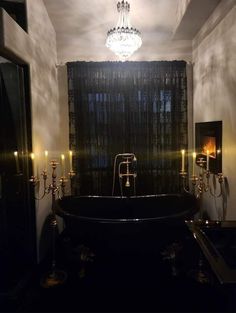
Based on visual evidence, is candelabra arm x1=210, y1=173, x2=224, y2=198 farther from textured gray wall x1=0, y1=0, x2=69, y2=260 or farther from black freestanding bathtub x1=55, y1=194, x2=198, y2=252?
textured gray wall x1=0, y1=0, x2=69, y2=260

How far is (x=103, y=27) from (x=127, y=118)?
47.9 inches

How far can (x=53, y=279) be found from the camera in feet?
8.29

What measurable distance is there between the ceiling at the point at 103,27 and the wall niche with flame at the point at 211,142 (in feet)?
3.84

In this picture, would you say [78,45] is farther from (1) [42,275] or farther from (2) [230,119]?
(1) [42,275]

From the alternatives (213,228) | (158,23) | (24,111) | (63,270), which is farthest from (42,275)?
(158,23)

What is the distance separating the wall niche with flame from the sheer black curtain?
44 centimetres

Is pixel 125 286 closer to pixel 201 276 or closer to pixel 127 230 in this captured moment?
pixel 127 230

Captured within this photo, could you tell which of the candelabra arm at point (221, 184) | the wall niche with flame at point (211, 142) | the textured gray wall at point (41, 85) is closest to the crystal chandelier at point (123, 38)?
the textured gray wall at point (41, 85)

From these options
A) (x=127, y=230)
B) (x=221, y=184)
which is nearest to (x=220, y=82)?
(x=221, y=184)

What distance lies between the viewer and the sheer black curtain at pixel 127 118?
12.5 ft

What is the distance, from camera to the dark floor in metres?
2.17

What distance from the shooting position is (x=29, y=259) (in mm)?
2730

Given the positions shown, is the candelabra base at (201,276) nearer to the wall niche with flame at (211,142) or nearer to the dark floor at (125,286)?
the dark floor at (125,286)

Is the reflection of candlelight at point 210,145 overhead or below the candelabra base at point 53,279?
overhead
